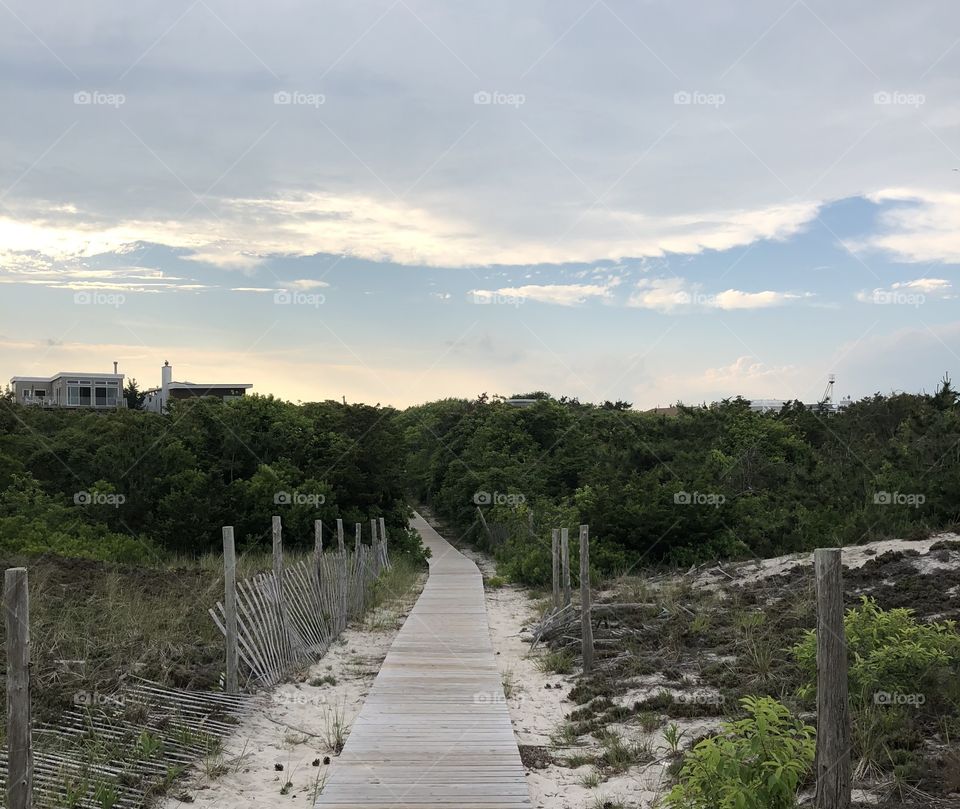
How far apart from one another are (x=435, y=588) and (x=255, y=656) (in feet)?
36.0

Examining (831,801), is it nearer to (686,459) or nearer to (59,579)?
(59,579)

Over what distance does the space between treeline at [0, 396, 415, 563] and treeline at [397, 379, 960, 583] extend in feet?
18.7

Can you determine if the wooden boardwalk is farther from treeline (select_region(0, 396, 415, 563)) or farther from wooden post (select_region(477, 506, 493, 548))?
wooden post (select_region(477, 506, 493, 548))

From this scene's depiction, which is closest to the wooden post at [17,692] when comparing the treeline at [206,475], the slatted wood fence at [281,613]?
the slatted wood fence at [281,613]

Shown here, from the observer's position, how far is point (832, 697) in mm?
4695

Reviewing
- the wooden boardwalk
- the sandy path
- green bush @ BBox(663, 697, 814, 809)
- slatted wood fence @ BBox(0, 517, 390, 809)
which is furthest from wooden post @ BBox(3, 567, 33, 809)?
green bush @ BBox(663, 697, 814, 809)

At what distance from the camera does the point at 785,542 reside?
20.2 metres

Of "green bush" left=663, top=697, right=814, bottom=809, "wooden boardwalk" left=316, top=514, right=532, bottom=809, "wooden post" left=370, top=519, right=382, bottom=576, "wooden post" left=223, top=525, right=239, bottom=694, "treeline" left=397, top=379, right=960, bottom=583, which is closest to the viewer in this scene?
"green bush" left=663, top=697, right=814, bottom=809

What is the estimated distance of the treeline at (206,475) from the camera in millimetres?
25078

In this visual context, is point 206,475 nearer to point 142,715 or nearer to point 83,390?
point 142,715

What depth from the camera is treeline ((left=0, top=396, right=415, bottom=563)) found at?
25078 millimetres

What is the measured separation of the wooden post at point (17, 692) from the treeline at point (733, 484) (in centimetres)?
1607

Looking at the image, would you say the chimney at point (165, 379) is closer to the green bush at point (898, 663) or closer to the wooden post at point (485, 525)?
the wooden post at point (485, 525)

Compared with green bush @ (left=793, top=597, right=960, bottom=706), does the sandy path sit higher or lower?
lower
